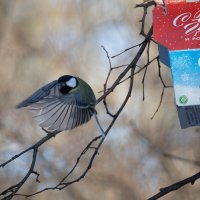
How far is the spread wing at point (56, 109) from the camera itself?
67 cm

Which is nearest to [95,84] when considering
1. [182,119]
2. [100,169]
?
[100,169]

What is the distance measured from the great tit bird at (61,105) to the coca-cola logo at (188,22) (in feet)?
0.48

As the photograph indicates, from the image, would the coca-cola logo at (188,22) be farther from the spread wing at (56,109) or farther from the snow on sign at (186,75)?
the spread wing at (56,109)

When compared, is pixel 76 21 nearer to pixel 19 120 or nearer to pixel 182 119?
pixel 19 120

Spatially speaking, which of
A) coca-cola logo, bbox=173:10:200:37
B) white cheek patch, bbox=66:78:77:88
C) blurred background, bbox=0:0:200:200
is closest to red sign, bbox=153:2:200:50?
coca-cola logo, bbox=173:10:200:37

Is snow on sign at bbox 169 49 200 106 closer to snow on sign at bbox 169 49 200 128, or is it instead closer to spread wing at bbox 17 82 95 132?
snow on sign at bbox 169 49 200 128

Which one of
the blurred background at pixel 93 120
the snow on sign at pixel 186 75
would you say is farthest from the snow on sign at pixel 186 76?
the blurred background at pixel 93 120

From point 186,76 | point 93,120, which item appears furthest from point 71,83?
point 93,120

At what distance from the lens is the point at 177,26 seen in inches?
26.3

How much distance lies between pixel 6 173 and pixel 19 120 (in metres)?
0.18

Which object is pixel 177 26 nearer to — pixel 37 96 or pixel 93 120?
pixel 37 96

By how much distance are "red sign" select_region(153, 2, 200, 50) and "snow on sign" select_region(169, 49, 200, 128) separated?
1 cm

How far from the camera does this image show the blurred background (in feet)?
5.42

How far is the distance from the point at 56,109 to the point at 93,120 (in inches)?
37.9
